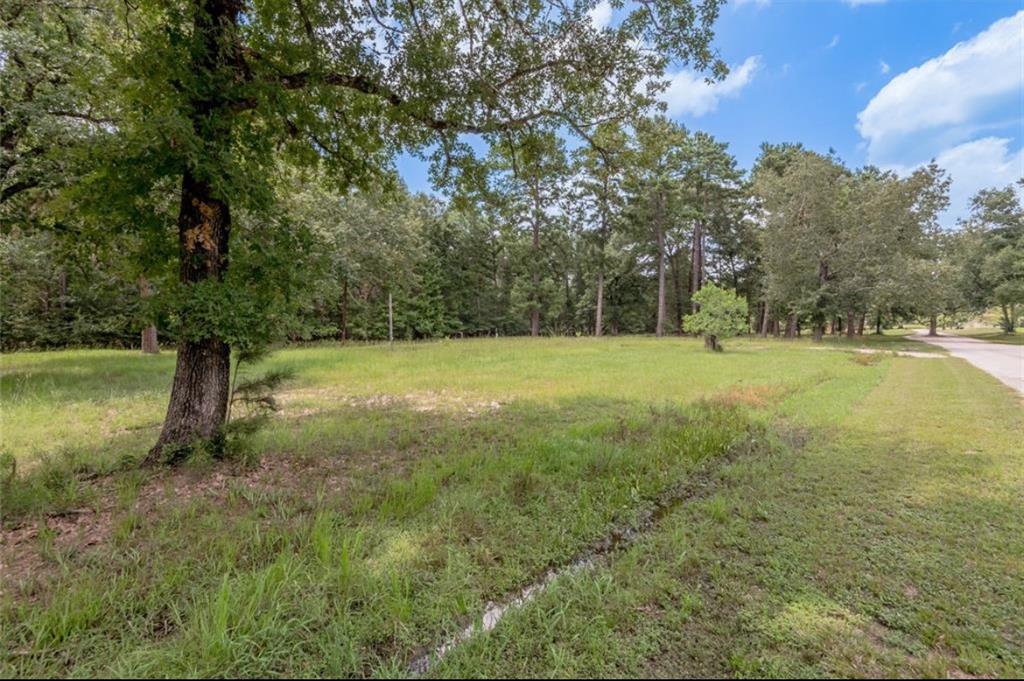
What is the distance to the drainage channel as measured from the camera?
1.85m

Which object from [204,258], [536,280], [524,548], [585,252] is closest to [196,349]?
[204,258]

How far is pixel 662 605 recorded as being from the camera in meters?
2.13

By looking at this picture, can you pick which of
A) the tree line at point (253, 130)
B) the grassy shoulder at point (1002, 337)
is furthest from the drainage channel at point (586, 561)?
the grassy shoulder at point (1002, 337)

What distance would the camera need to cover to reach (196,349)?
3.76 meters

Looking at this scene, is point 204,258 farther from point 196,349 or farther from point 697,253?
point 697,253

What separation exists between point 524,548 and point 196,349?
340 cm

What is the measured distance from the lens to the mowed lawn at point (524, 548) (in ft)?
5.95

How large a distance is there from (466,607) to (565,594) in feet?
1.74

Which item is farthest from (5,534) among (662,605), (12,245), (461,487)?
(12,245)

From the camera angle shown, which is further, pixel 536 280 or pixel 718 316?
pixel 536 280

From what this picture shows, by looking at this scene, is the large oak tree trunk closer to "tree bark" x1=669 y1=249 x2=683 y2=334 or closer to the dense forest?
the dense forest

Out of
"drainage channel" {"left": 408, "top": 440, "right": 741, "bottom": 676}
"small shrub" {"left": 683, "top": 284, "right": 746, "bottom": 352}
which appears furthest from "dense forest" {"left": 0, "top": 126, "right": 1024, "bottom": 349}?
"small shrub" {"left": 683, "top": 284, "right": 746, "bottom": 352}

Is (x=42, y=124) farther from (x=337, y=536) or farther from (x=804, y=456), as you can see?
(x=804, y=456)

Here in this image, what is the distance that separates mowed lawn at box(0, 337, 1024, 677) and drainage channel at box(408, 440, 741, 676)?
4cm
